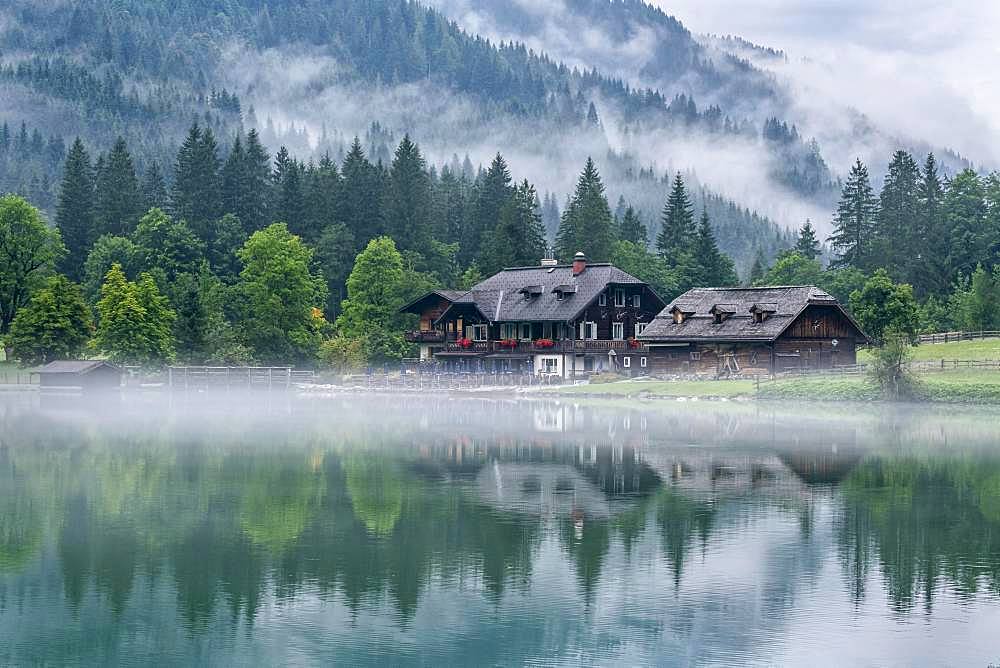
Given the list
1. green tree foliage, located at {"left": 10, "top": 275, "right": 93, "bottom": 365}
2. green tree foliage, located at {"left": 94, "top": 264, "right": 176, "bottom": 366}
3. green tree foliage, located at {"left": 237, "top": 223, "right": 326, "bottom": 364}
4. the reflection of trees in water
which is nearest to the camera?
the reflection of trees in water

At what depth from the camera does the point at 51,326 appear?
102 meters

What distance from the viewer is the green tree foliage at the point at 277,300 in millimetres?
108250

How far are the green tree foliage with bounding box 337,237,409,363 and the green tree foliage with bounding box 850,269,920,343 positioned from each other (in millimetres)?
39528

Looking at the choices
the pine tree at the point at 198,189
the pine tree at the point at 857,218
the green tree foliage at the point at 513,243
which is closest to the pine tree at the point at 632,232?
the green tree foliage at the point at 513,243

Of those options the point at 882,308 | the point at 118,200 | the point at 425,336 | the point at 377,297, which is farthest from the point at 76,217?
the point at 882,308

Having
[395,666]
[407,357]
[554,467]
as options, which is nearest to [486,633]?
[395,666]

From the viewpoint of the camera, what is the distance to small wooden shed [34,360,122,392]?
92.7 metres

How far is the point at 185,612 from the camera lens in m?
26.1

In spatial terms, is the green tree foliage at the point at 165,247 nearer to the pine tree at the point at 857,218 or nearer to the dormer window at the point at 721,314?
the dormer window at the point at 721,314

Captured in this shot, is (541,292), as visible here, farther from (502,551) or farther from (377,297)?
(502,551)

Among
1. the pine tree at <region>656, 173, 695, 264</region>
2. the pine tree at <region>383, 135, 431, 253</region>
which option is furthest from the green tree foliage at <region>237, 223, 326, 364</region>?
the pine tree at <region>656, 173, 695, 264</region>

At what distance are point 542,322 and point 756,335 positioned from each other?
778 inches

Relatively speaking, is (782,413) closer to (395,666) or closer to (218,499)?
(218,499)

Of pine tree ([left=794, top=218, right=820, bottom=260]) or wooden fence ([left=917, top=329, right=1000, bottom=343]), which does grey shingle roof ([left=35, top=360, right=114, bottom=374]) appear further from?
pine tree ([left=794, top=218, right=820, bottom=260])
